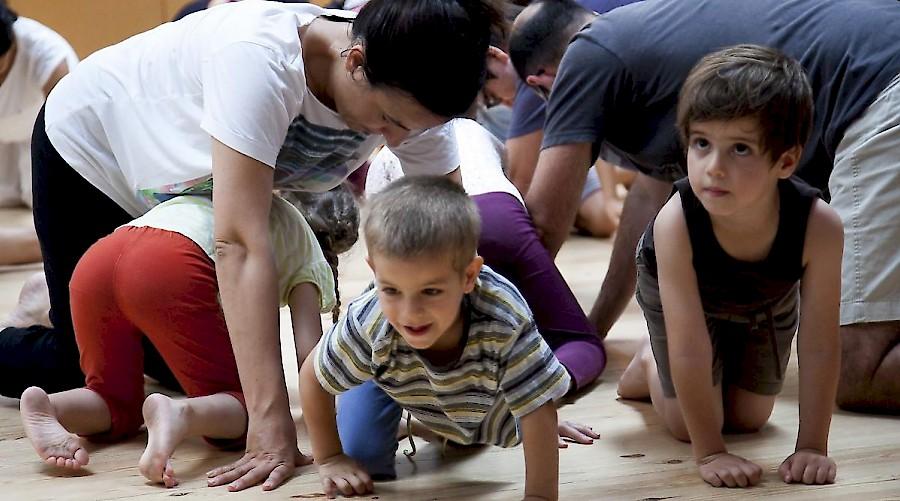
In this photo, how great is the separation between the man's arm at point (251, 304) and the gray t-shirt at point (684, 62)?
1.95ft

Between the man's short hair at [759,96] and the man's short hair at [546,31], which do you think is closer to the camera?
the man's short hair at [759,96]

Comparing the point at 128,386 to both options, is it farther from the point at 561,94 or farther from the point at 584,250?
the point at 584,250

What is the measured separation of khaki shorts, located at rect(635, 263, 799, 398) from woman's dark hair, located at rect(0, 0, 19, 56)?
6.05ft

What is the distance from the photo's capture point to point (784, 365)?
1600 mm

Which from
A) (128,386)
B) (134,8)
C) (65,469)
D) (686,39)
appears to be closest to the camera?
(65,469)

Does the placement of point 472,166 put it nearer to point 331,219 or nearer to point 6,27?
point 331,219

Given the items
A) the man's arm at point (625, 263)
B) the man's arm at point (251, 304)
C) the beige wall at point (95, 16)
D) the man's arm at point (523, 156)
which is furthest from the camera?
the beige wall at point (95, 16)

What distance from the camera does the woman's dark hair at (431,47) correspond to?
1.33 m

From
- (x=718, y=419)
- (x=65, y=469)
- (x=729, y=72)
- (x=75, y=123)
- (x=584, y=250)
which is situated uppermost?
(x=729, y=72)

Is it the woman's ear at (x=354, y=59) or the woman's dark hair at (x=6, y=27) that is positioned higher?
the woman's ear at (x=354, y=59)

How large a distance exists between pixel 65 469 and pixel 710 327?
2.95 ft

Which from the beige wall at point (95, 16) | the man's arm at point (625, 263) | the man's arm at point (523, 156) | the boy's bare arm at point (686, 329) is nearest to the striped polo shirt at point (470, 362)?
the boy's bare arm at point (686, 329)

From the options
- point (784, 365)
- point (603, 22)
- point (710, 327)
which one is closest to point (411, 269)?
point (710, 327)

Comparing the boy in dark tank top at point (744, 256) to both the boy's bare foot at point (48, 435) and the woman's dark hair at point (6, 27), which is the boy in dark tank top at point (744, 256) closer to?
the boy's bare foot at point (48, 435)
